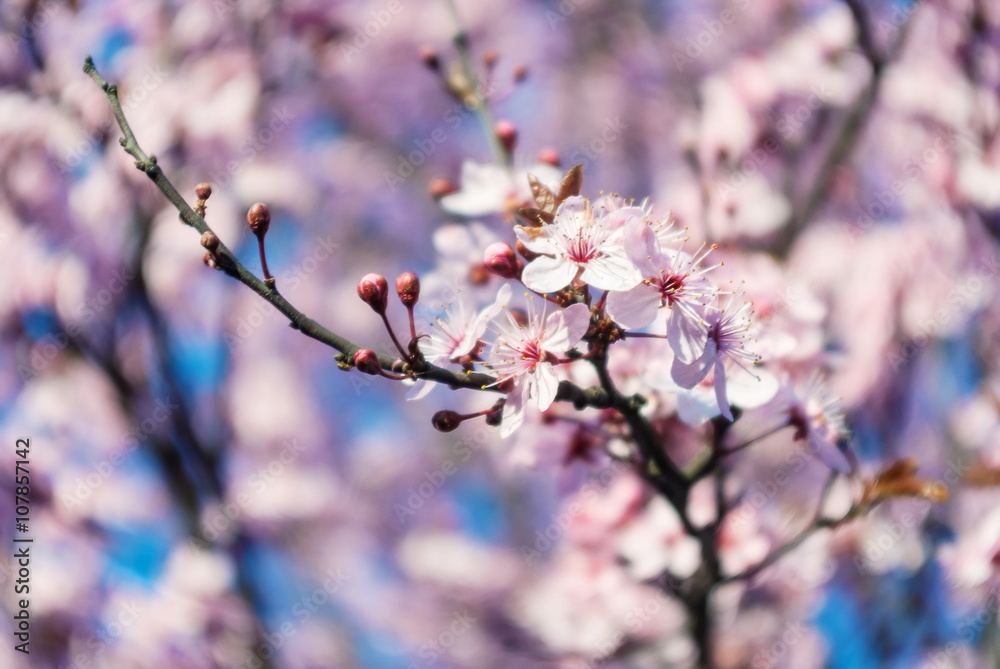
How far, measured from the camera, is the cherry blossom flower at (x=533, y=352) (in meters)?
0.88

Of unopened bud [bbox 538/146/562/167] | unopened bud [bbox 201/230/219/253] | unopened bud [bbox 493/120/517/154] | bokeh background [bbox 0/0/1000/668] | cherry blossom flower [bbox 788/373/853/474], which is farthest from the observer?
bokeh background [bbox 0/0/1000/668]

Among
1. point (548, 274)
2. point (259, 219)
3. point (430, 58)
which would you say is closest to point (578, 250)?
point (548, 274)

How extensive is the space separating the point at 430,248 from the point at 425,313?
3968 millimetres

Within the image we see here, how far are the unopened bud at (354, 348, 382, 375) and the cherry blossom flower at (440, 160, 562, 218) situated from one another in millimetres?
609

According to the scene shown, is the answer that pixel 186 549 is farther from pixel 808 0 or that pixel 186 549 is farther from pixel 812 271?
pixel 808 0

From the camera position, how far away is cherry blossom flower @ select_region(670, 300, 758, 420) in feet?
3.09

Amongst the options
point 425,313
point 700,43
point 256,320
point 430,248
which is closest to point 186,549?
point 256,320

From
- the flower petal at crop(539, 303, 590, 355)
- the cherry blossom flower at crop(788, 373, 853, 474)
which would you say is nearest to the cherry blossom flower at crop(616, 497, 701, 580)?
the cherry blossom flower at crop(788, 373, 853, 474)

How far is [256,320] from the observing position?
3877mm

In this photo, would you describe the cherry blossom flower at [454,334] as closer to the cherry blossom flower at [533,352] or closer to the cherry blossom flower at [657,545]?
the cherry blossom flower at [533,352]

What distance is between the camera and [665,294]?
926 mm

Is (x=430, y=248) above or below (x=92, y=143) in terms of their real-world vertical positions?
below

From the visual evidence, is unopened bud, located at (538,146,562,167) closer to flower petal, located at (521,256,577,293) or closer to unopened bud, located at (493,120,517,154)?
unopened bud, located at (493,120,517,154)

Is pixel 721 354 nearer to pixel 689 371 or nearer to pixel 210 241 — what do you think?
pixel 689 371
